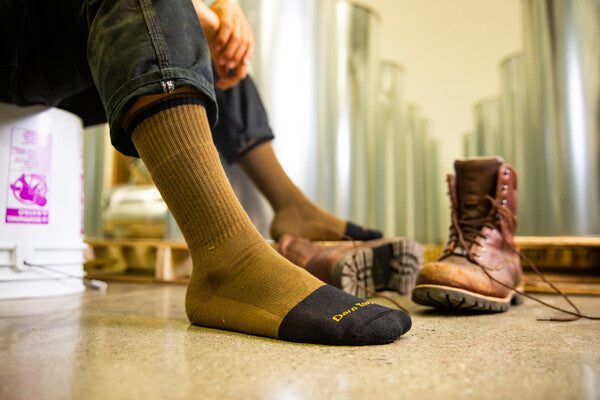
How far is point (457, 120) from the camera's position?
3309 mm

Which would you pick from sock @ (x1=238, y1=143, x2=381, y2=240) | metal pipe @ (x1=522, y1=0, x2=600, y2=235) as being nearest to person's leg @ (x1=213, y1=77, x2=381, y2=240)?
sock @ (x1=238, y1=143, x2=381, y2=240)

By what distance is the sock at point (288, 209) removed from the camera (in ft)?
2.90

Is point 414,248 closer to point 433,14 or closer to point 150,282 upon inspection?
point 150,282

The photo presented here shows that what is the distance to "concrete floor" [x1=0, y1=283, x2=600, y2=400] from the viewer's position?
301 mm

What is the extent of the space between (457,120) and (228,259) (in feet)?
10.3

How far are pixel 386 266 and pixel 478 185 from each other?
0.22m

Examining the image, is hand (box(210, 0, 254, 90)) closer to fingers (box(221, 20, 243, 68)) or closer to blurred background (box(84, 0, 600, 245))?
fingers (box(221, 20, 243, 68))

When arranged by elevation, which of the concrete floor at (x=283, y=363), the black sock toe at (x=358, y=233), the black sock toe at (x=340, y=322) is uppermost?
the black sock toe at (x=358, y=233)

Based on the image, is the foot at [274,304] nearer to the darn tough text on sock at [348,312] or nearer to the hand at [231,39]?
the darn tough text on sock at [348,312]

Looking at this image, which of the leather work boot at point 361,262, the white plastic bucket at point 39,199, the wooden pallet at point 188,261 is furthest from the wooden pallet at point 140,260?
the leather work boot at point 361,262

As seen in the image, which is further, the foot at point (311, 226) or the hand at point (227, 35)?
the foot at point (311, 226)

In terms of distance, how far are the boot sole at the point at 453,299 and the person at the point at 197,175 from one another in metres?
0.17

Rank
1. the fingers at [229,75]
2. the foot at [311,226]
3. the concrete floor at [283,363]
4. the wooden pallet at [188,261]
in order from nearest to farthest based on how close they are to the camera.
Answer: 1. the concrete floor at [283,363]
2. the fingers at [229,75]
3. the foot at [311,226]
4. the wooden pallet at [188,261]

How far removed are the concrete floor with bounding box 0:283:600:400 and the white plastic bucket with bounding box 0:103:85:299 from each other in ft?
0.69
